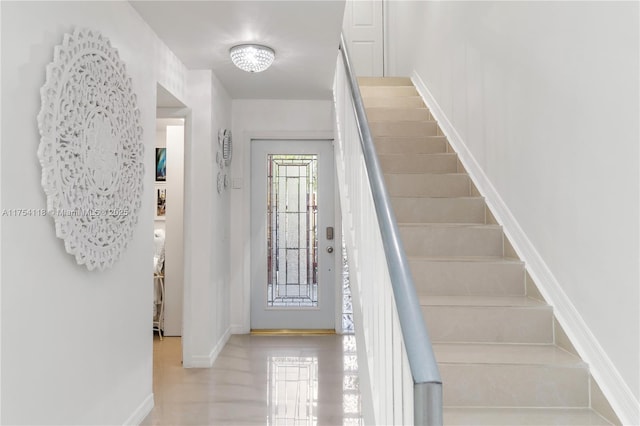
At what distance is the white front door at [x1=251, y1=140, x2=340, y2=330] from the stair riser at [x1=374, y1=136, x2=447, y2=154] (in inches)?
43.6

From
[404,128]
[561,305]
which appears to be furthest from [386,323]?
[404,128]

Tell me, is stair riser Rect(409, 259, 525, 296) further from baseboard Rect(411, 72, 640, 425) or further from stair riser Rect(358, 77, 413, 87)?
stair riser Rect(358, 77, 413, 87)

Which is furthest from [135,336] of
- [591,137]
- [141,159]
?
[591,137]

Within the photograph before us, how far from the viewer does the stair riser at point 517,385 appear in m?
1.72

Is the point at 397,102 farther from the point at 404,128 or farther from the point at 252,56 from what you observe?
the point at 252,56

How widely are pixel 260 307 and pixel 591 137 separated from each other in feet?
11.4

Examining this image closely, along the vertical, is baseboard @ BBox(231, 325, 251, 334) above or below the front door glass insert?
below

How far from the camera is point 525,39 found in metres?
2.33

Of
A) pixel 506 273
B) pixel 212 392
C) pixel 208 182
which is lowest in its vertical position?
pixel 212 392

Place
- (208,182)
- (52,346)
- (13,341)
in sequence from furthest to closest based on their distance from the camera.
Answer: (208,182)
(52,346)
(13,341)

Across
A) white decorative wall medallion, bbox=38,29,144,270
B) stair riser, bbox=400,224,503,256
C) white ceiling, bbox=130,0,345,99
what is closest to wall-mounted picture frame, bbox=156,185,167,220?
white ceiling, bbox=130,0,345,99

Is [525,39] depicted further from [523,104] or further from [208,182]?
[208,182]

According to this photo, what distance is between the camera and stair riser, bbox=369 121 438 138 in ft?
11.9

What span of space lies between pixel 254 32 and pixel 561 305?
93.5 inches
